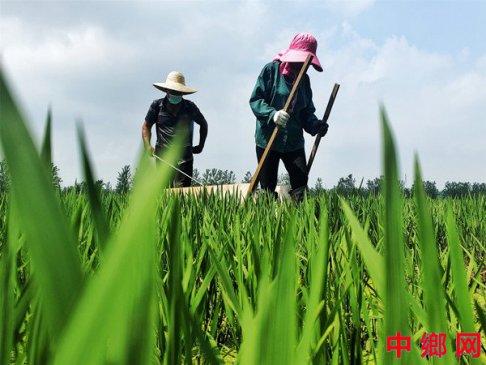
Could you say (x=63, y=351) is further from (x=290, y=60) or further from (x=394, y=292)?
(x=290, y=60)

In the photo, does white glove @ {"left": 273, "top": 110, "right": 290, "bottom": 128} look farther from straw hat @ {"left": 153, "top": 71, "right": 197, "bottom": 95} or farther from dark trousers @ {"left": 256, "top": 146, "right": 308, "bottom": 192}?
straw hat @ {"left": 153, "top": 71, "right": 197, "bottom": 95}

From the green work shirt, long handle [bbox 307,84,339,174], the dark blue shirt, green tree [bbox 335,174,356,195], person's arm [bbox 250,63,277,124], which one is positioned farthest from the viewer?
the dark blue shirt

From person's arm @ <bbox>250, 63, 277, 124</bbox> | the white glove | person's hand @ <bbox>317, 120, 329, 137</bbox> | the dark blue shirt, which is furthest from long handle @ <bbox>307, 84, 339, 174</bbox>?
the dark blue shirt

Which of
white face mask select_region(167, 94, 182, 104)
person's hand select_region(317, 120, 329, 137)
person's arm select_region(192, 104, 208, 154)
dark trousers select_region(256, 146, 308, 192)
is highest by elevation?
white face mask select_region(167, 94, 182, 104)

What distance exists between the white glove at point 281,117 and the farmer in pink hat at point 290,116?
21cm

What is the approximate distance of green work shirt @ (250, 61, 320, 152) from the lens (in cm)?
388

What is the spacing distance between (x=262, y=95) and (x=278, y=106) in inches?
6.6

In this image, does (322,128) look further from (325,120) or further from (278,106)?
(278,106)

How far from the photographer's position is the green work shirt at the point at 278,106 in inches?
153

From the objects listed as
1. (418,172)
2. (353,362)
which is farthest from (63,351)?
(353,362)

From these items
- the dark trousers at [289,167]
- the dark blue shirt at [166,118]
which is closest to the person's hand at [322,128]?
the dark trousers at [289,167]

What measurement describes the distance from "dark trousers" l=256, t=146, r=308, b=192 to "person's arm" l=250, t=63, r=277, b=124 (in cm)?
35

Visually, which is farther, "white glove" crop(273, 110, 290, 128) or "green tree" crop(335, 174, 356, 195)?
"white glove" crop(273, 110, 290, 128)

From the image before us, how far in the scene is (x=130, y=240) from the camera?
0.12 meters
